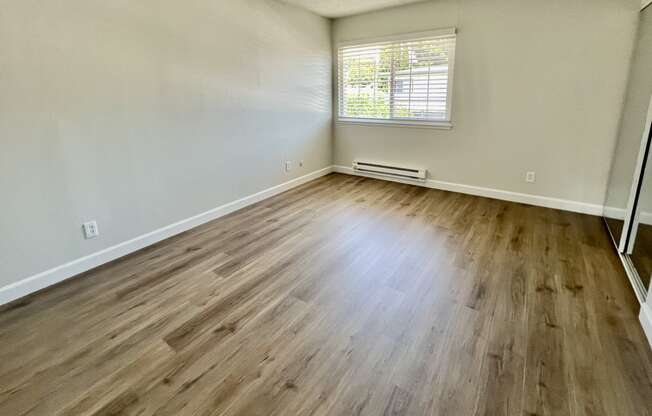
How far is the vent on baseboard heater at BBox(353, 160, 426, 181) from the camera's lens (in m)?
4.61

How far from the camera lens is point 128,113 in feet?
8.82

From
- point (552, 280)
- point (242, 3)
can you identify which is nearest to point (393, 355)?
point (552, 280)

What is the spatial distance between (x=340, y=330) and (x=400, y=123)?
3.41 meters

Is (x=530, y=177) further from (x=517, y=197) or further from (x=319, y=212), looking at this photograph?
(x=319, y=212)

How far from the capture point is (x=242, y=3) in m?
3.46

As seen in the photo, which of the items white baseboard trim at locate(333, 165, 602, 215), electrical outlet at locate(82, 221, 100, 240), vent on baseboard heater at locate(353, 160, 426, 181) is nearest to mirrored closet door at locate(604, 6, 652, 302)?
white baseboard trim at locate(333, 165, 602, 215)

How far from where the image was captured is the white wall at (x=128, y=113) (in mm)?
2158

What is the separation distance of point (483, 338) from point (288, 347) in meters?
1.06

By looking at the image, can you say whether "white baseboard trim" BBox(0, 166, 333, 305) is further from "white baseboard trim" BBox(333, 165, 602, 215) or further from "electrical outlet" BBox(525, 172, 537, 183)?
"electrical outlet" BBox(525, 172, 537, 183)

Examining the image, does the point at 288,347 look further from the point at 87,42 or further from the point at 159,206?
the point at 87,42

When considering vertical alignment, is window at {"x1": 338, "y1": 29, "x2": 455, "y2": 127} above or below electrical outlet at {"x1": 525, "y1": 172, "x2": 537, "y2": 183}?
above

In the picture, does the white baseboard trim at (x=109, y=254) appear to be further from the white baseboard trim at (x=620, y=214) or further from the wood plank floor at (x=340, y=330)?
the white baseboard trim at (x=620, y=214)

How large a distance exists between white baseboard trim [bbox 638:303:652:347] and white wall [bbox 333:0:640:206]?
2.06 meters

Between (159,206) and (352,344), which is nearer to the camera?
(352,344)
